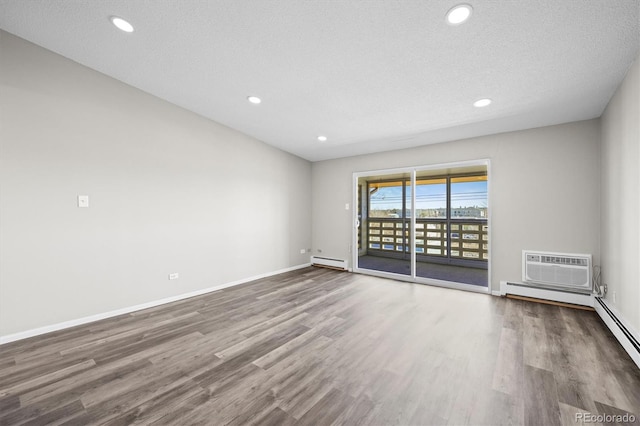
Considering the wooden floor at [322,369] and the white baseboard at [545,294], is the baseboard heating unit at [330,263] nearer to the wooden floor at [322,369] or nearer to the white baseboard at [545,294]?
the wooden floor at [322,369]

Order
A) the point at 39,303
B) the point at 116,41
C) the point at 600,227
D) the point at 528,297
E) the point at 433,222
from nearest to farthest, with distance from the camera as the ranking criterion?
the point at 116,41
the point at 39,303
the point at 600,227
the point at 528,297
the point at 433,222

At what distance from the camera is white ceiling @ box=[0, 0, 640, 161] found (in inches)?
69.5

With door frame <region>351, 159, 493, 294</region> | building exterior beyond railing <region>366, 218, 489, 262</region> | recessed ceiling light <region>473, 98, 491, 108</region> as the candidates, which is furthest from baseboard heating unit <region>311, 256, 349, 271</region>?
recessed ceiling light <region>473, 98, 491, 108</region>

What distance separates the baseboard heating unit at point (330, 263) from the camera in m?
5.43

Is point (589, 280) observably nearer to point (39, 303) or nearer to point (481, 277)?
point (481, 277)

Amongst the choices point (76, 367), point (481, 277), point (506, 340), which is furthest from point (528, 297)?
point (76, 367)

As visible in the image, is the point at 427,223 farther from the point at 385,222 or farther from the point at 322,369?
the point at 322,369

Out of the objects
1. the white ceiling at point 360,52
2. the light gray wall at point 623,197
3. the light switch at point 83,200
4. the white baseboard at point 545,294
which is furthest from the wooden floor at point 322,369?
the white ceiling at point 360,52

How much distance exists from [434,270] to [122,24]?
19.7 ft

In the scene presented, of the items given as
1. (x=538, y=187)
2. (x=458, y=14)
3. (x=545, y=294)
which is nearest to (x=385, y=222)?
(x=538, y=187)

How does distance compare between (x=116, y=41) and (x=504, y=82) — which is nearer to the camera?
(x=116, y=41)

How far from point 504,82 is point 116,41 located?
3.83 metres

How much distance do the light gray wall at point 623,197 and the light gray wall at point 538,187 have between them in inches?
8.5

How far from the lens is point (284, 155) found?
5.34 meters
